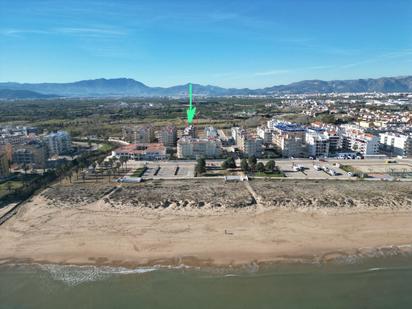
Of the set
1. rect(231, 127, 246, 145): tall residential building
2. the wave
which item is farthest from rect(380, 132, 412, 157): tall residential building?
the wave

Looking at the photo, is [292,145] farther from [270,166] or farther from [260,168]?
[260,168]

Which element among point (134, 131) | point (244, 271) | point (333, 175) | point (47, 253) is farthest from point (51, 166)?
point (333, 175)

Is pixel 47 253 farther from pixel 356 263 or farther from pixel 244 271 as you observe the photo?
pixel 356 263

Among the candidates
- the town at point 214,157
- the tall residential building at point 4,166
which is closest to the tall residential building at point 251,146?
the town at point 214,157

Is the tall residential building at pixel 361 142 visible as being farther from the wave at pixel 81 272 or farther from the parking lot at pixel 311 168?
the wave at pixel 81 272

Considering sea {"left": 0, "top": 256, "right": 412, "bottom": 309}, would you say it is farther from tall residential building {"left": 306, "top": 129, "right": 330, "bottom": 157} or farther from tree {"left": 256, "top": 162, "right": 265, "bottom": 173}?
tall residential building {"left": 306, "top": 129, "right": 330, "bottom": 157}

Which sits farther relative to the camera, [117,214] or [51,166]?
[51,166]

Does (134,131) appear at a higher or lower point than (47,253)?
higher

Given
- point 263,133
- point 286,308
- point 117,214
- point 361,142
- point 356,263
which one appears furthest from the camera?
point 263,133
